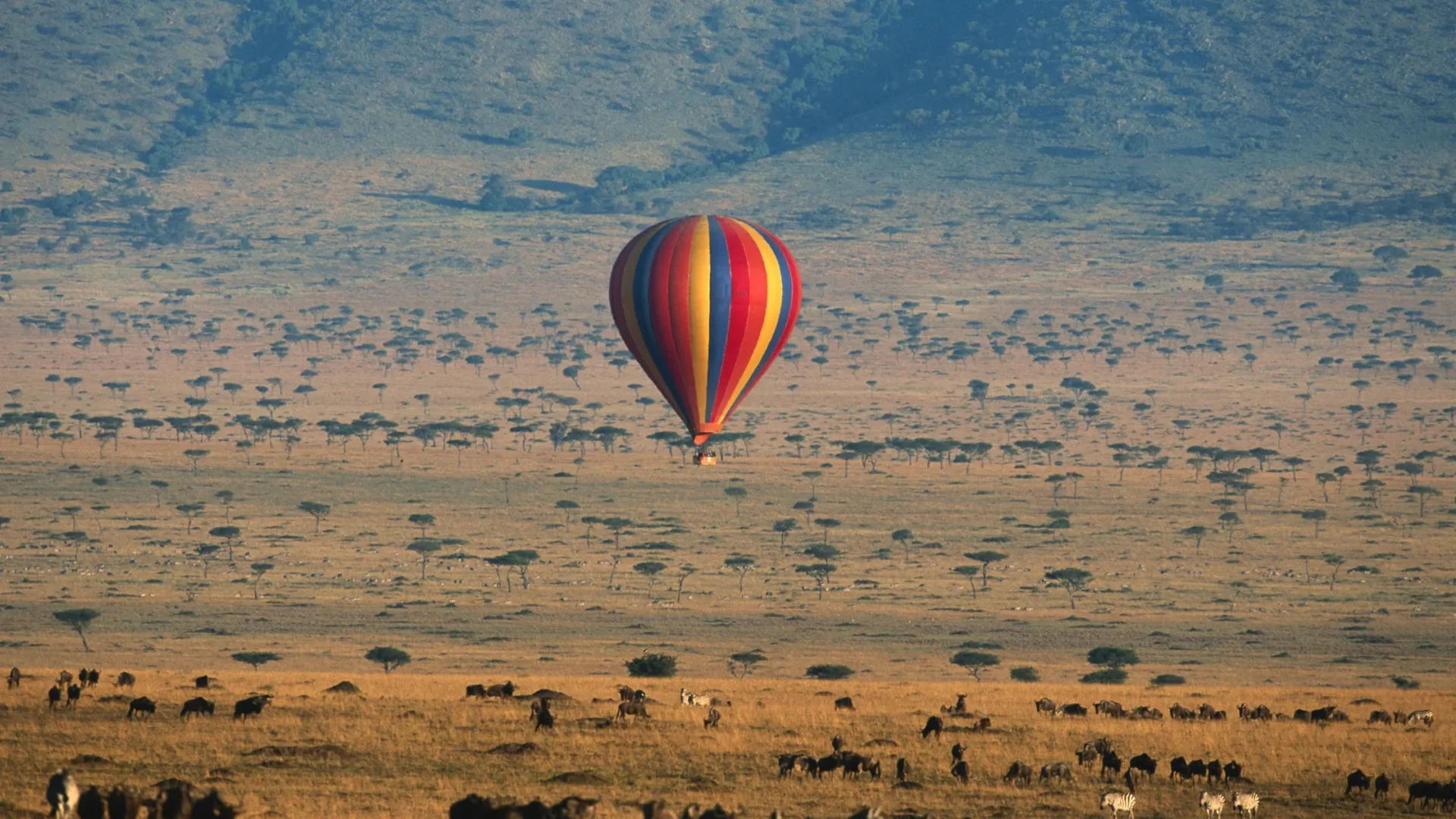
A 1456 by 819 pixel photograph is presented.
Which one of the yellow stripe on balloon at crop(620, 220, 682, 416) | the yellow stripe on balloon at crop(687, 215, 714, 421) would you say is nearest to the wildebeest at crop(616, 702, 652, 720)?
the yellow stripe on balloon at crop(687, 215, 714, 421)

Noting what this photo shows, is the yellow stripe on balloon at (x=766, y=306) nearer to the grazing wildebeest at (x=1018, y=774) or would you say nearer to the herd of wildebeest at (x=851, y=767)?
the herd of wildebeest at (x=851, y=767)

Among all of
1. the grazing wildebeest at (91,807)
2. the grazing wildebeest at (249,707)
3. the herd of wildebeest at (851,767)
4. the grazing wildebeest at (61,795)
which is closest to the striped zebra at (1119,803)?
the herd of wildebeest at (851,767)

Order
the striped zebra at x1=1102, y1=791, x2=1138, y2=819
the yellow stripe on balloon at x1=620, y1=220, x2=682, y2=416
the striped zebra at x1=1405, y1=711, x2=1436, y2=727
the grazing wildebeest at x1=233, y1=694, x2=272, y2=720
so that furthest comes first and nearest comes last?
the yellow stripe on balloon at x1=620, y1=220, x2=682, y2=416
the striped zebra at x1=1405, y1=711, x2=1436, y2=727
the grazing wildebeest at x1=233, y1=694, x2=272, y2=720
the striped zebra at x1=1102, y1=791, x2=1138, y2=819

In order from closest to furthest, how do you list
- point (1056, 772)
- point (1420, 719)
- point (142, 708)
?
1. point (1056, 772)
2. point (142, 708)
3. point (1420, 719)

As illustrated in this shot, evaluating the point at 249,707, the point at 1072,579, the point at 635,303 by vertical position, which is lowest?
the point at 249,707

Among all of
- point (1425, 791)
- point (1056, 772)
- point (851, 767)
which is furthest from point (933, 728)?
point (1425, 791)

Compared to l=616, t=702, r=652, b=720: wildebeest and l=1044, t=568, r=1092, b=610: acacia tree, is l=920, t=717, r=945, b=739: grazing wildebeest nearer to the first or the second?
l=616, t=702, r=652, b=720: wildebeest

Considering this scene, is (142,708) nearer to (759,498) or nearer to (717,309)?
(717,309)
